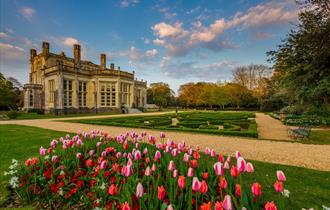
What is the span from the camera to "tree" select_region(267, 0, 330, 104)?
26.7 ft

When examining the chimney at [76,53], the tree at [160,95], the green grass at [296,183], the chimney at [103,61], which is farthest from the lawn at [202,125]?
the tree at [160,95]

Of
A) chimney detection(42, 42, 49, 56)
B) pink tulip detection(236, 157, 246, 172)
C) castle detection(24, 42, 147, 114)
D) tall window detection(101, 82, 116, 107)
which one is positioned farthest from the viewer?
chimney detection(42, 42, 49, 56)

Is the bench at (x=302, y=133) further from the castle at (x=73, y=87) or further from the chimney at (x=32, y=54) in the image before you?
the chimney at (x=32, y=54)

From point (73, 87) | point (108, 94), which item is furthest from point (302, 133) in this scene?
point (73, 87)

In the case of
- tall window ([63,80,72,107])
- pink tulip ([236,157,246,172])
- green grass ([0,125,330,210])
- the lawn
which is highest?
tall window ([63,80,72,107])

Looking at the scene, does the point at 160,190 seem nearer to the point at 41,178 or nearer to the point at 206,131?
the point at 41,178

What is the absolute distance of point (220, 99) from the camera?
48.1 meters

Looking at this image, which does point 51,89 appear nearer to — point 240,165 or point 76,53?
point 76,53

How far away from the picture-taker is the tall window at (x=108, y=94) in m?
35.3

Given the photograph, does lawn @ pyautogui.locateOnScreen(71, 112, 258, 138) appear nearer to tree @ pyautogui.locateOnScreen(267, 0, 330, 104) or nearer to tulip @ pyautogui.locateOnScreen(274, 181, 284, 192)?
tree @ pyautogui.locateOnScreen(267, 0, 330, 104)

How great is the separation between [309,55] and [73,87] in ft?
110

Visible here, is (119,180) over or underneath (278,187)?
underneath

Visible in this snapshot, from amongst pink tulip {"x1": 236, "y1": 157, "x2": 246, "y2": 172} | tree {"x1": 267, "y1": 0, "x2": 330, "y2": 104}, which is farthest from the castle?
pink tulip {"x1": 236, "y1": 157, "x2": 246, "y2": 172}

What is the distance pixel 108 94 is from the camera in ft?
118
